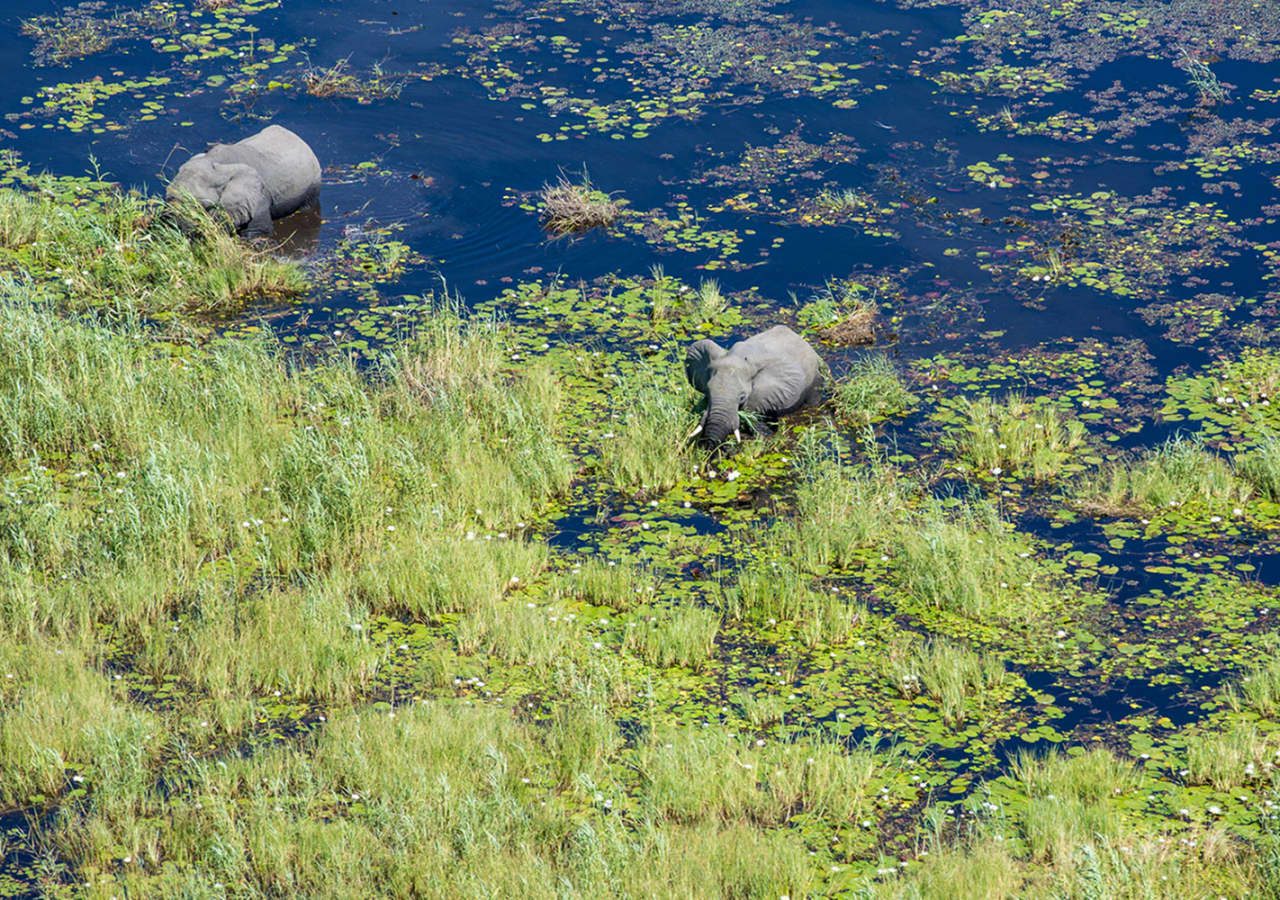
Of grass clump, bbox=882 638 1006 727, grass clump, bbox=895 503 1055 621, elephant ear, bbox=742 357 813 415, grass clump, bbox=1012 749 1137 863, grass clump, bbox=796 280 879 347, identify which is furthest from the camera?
grass clump, bbox=796 280 879 347

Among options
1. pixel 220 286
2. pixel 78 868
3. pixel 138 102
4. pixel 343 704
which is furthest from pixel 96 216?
pixel 78 868

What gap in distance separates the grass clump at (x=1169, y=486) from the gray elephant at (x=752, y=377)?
243cm

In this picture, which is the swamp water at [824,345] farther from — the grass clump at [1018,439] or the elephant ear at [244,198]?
the elephant ear at [244,198]

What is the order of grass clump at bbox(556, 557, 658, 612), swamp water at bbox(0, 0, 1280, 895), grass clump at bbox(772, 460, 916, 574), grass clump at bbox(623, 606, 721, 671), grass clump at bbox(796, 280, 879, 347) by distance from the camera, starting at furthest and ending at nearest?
→ 1. grass clump at bbox(796, 280, 879, 347)
2. grass clump at bbox(772, 460, 916, 574)
3. grass clump at bbox(556, 557, 658, 612)
4. grass clump at bbox(623, 606, 721, 671)
5. swamp water at bbox(0, 0, 1280, 895)

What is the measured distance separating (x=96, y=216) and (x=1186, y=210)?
35.9 ft

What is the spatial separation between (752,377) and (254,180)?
20.1 ft

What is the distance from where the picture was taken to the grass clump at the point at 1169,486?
12062 millimetres

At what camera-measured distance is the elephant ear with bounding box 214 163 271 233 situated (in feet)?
53.6

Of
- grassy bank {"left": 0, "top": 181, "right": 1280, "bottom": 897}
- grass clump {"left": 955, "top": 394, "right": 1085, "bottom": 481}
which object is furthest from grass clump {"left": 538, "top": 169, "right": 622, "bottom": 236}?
grass clump {"left": 955, "top": 394, "right": 1085, "bottom": 481}

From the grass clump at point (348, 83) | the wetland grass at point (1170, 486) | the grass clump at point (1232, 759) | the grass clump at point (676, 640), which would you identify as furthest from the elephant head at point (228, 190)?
the grass clump at point (1232, 759)

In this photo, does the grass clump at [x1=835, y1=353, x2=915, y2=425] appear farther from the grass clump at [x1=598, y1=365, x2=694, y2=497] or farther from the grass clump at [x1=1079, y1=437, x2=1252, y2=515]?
the grass clump at [x1=1079, y1=437, x2=1252, y2=515]

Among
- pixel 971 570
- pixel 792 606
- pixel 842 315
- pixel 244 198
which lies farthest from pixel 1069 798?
pixel 244 198

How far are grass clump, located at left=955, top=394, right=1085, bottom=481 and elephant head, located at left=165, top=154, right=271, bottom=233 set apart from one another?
7.46 m

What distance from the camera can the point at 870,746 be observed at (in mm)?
9594
